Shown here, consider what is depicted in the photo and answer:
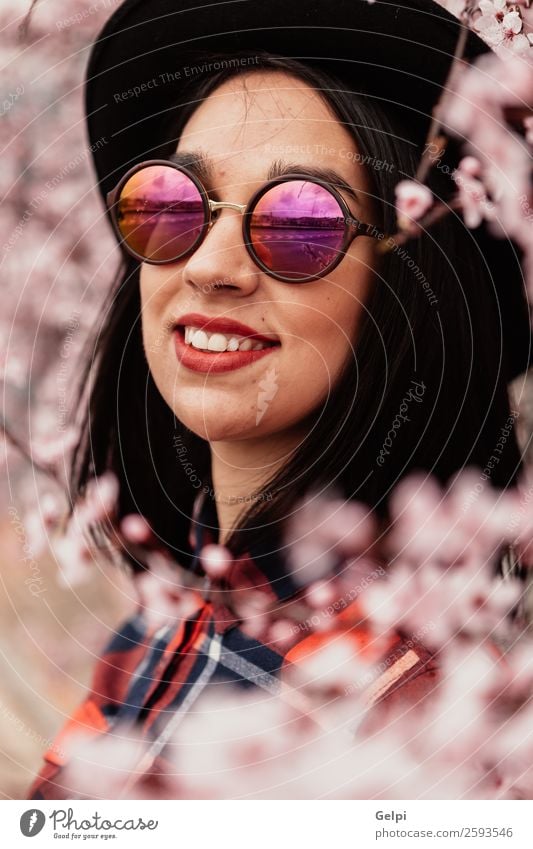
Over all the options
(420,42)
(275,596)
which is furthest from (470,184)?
(275,596)

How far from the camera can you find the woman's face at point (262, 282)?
1109 millimetres

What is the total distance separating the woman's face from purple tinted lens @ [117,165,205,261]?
24 millimetres

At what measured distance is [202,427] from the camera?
1.17 meters

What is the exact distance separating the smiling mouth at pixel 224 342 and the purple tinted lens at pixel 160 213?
0.39 ft

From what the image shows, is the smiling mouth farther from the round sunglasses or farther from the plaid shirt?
the plaid shirt

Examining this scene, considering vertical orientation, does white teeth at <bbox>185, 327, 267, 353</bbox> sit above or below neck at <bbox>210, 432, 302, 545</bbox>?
above

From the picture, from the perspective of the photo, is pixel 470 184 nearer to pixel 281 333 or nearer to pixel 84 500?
pixel 281 333

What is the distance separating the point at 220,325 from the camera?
3.76 ft

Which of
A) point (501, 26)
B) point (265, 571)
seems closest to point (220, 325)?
point (265, 571)

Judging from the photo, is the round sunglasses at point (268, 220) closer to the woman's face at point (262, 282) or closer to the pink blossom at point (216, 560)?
the woman's face at point (262, 282)

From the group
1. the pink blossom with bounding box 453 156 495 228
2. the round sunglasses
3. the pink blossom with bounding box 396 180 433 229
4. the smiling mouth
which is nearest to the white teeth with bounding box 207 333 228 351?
the smiling mouth

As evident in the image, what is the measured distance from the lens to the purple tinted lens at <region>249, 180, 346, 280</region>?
1.08 meters

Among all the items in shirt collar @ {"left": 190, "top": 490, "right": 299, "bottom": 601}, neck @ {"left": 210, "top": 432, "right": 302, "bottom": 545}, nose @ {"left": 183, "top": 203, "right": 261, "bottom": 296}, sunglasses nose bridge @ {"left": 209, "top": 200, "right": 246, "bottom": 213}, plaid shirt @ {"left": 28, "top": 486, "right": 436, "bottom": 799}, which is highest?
sunglasses nose bridge @ {"left": 209, "top": 200, "right": 246, "bottom": 213}

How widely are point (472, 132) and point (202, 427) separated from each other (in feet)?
2.05
